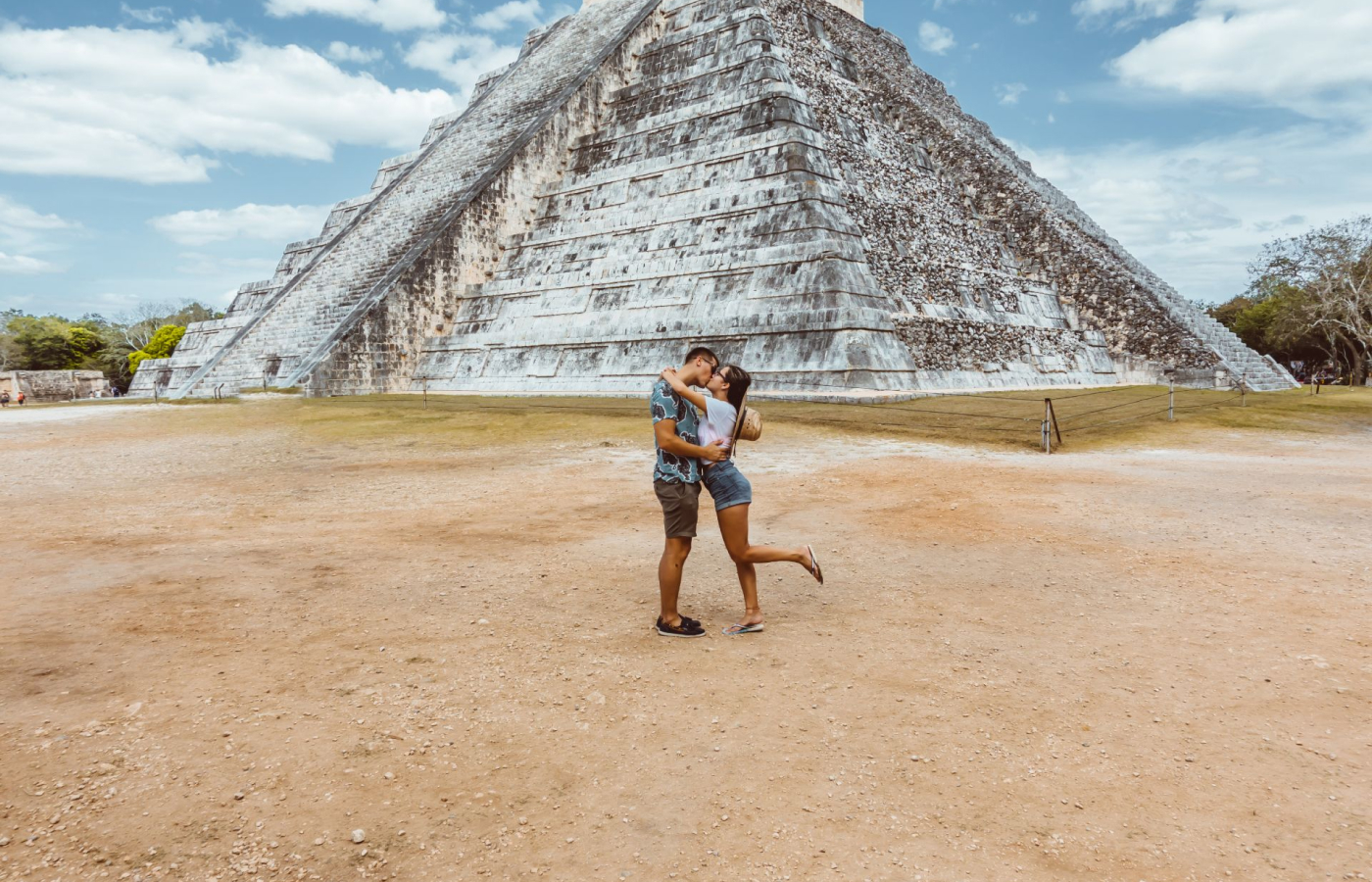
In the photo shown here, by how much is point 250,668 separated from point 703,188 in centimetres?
1524

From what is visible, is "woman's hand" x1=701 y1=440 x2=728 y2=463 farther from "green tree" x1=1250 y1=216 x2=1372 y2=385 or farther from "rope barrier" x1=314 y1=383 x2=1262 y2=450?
"green tree" x1=1250 y1=216 x2=1372 y2=385

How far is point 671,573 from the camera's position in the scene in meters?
3.77

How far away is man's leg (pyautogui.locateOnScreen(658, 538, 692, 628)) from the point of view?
Answer: 376 cm

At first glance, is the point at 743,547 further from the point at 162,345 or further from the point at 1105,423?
the point at 162,345

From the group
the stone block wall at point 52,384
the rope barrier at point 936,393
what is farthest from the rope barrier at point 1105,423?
the stone block wall at point 52,384

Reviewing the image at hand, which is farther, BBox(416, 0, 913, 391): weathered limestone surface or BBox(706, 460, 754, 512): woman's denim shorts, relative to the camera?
BBox(416, 0, 913, 391): weathered limestone surface

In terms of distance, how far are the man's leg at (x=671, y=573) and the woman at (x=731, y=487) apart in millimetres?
209

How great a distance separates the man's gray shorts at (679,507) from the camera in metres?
3.72

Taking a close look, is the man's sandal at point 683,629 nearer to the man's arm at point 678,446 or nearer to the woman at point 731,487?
the woman at point 731,487

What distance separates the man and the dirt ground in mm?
182

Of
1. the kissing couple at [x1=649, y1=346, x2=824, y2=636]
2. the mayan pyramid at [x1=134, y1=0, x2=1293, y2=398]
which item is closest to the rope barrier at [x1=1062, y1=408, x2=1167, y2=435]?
the mayan pyramid at [x1=134, y1=0, x2=1293, y2=398]

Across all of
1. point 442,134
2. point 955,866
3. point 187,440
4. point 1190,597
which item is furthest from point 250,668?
point 442,134

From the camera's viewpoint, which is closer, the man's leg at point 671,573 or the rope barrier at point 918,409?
the man's leg at point 671,573

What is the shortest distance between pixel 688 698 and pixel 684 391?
49.5 inches
